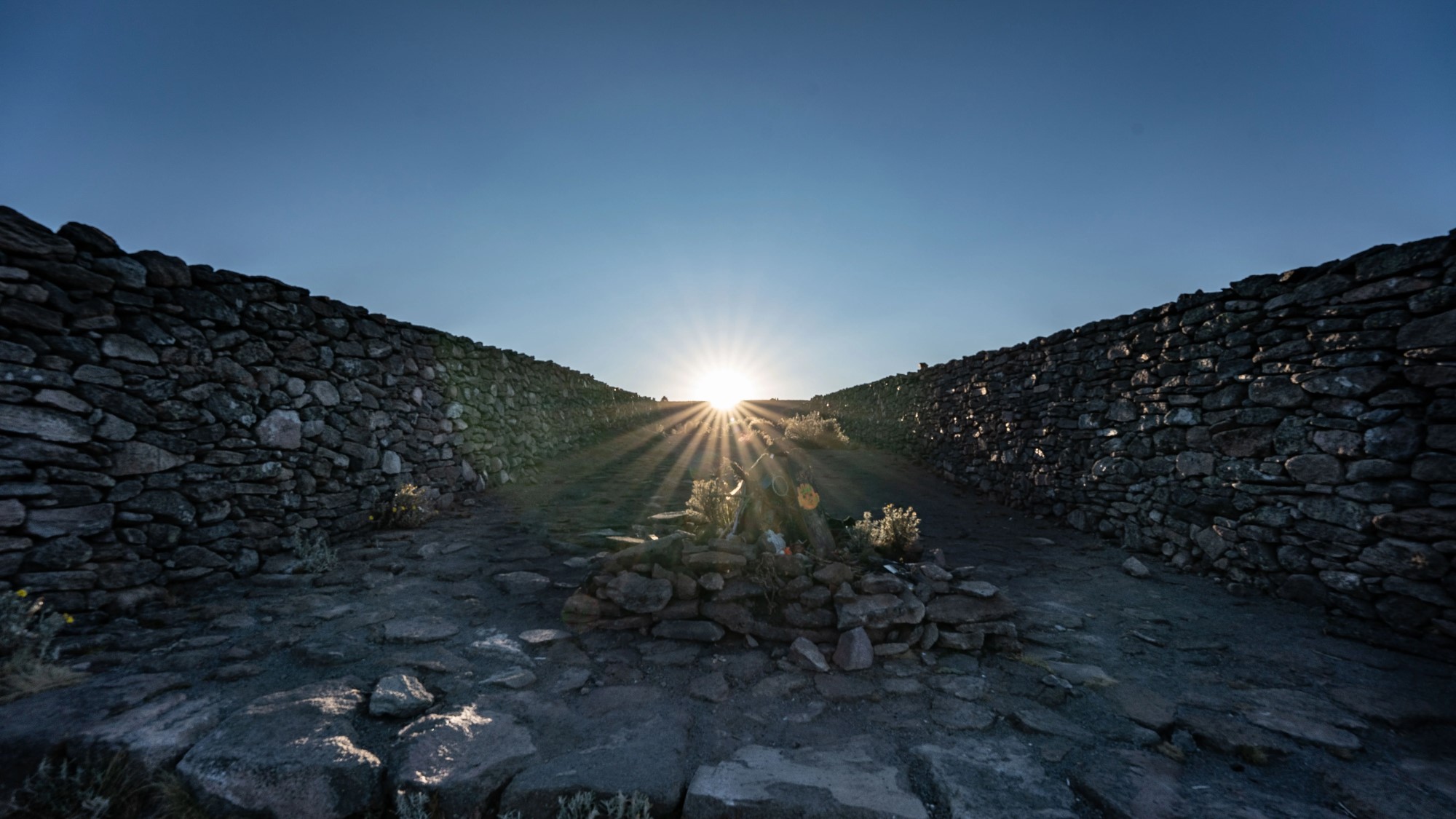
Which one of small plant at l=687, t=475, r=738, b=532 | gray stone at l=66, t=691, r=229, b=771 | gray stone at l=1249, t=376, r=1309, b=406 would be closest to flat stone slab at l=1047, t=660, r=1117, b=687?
small plant at l=687, t=475, r=738, b=532

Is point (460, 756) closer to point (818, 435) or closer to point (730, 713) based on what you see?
point (730, 713)

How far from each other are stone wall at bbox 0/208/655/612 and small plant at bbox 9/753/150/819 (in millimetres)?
2774

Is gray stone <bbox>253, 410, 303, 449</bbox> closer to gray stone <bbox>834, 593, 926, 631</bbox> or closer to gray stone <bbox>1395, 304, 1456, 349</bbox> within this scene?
gray stone <bbox>834, 593, 926, 631</bbox>

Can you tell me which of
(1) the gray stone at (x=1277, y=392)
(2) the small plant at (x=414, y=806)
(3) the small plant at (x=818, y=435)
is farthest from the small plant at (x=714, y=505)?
(3) the small plant at (x=818, y=435)

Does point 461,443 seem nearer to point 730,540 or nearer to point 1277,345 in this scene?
point 730,540

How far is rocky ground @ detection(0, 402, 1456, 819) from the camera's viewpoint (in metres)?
2.67

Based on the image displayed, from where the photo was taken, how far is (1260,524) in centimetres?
575

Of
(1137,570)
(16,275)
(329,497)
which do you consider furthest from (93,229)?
(1137,570)

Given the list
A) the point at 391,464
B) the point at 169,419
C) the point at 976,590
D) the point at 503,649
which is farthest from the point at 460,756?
the point at 391,464

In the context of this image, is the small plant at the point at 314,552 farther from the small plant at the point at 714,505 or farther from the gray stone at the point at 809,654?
the gray stone at the point at 809,654

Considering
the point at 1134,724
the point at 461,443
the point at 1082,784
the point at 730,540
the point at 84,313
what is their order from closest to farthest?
the point at 1082,784 → the point at 1134,724 → the point at 84,313 → the point at 730,540 → the point at 461,443

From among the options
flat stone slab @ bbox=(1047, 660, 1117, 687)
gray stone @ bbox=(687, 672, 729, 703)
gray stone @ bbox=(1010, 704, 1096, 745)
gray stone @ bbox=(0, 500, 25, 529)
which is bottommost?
gray stone @ bbox=(687, 672, 729, 703)

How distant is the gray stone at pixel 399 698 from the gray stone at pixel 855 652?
9.52 ft

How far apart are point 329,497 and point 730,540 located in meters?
5.21
